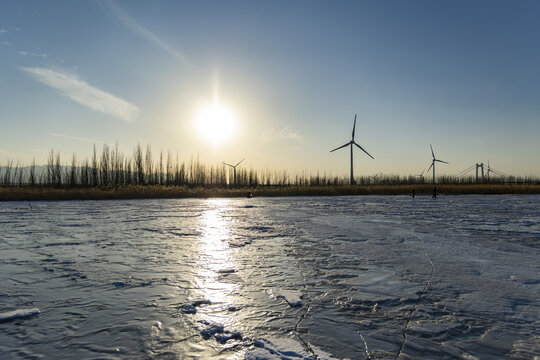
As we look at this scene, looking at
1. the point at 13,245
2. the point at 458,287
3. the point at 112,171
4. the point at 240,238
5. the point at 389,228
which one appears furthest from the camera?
Result: the point at 112,171

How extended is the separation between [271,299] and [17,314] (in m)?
2.18

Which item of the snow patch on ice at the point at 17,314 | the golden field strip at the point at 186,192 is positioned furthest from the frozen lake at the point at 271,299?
the golden field strip at the point at 186,192

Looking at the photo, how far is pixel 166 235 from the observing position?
7.25 metres

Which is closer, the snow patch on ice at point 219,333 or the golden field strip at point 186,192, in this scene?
the snow patch on ice at point 219,333

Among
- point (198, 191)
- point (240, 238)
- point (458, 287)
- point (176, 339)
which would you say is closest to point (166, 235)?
point (240, 238)

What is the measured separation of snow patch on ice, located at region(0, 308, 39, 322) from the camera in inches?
108

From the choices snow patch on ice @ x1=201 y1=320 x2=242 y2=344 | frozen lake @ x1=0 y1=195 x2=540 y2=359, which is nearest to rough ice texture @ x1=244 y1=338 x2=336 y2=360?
frozen lake @ x1=0 y1=195 x2=540 y2=359

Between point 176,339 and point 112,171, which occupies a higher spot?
point 112,171

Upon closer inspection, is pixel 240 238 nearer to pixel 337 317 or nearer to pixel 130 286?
pixel 130 286

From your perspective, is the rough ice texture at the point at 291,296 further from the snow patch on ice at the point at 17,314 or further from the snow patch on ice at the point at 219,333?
the snow patch on ice at the point at 17,314

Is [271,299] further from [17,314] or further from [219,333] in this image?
[17,314]

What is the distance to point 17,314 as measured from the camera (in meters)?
2.81

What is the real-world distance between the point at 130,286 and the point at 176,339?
1.50 m

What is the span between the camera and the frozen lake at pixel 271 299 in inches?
88.4
